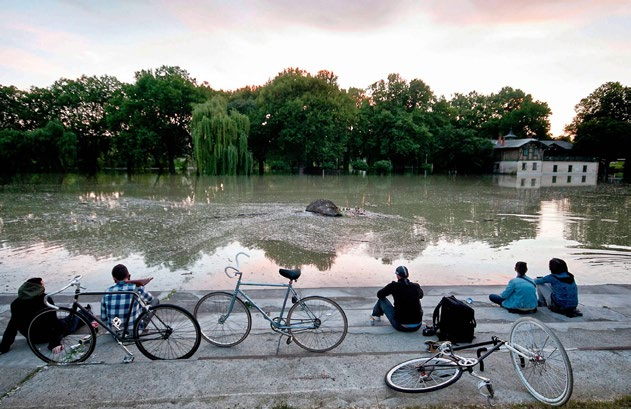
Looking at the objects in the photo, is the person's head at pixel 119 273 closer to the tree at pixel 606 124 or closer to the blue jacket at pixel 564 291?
the blue jacket at pixel 564 291

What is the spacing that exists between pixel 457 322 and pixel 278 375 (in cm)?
215

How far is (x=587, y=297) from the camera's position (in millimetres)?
6145

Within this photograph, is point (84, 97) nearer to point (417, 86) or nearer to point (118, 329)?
point (417, 86)

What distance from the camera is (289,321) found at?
13.8ft

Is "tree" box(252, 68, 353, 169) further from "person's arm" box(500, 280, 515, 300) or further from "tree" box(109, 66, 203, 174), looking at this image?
"person's arm" box(500, 280, 515, 300)

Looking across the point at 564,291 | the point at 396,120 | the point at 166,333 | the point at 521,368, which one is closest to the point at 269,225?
the point at 166,333

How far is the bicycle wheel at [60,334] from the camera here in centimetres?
379

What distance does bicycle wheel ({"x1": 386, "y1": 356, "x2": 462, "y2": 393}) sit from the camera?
10.6 ft

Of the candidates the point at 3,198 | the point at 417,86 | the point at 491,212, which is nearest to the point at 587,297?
the point at 491,212

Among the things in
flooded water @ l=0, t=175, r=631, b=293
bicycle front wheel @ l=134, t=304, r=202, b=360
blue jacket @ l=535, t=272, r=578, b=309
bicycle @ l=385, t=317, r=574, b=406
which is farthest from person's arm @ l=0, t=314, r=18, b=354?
blue jacket @ l=535, t=272, r=578, b=309

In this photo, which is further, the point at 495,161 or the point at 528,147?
the point at 495,161

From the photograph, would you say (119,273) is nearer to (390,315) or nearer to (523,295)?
(390,315)

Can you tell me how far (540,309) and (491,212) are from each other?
1437 centimetres

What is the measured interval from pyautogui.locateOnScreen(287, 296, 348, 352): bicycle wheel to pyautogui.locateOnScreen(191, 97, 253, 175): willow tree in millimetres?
36976
